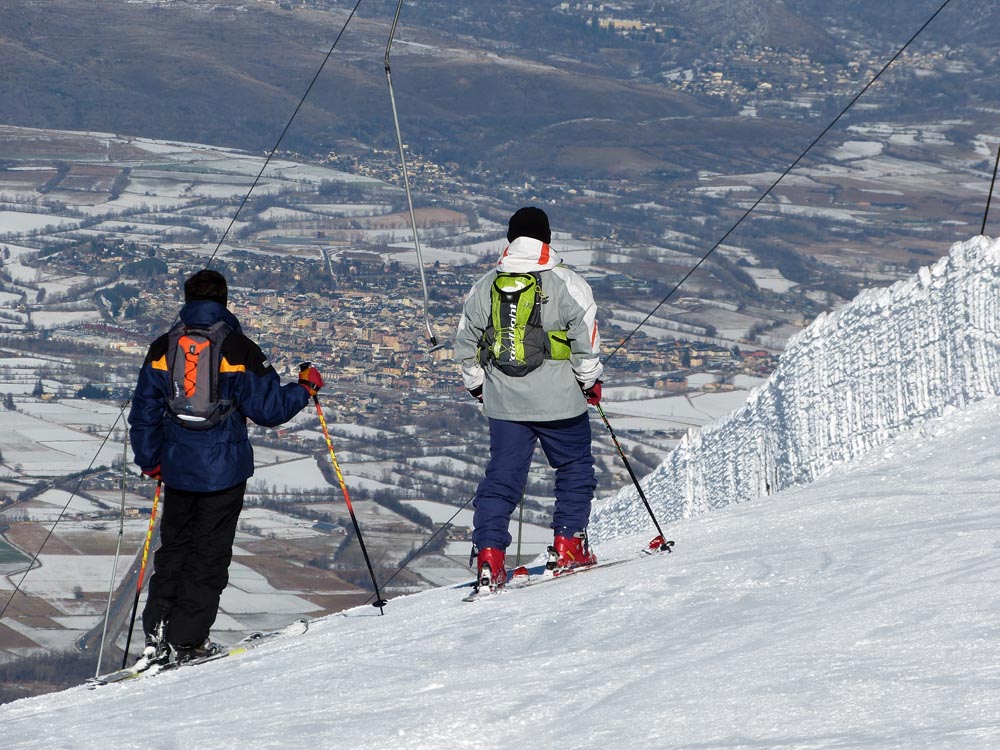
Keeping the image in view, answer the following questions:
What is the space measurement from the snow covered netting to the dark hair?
4.26 metres

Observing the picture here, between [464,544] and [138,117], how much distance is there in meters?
120

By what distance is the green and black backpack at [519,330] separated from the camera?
455cm

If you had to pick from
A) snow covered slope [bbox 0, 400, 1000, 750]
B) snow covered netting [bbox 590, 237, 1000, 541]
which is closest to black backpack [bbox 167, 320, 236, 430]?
snow covered slope [bbox 0, 400, 1000, 750]

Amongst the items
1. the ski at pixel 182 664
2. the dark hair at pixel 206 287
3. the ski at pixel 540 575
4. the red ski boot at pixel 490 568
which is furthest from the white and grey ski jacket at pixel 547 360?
the ski at pixel 182 664

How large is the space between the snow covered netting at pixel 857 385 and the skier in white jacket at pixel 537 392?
9.58ft

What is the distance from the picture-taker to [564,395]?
4.68 meters

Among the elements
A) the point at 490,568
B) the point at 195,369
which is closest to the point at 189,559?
the point at 195,369

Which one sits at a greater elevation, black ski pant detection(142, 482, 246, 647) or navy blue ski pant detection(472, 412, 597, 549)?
navy blue ski pant detection(472, 412, 597, 549)

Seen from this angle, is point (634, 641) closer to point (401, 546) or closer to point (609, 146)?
point (401, 546)

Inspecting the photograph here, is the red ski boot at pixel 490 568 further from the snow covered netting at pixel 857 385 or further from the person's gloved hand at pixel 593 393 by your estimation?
the snow covered netting at pixel 857 385

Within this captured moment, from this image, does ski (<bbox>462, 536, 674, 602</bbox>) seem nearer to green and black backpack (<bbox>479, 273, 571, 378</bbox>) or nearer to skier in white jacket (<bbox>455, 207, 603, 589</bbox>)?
skier in white jacket (<bbox>455, 207, 603, 589</bbox>)

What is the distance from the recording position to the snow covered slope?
2879 mm

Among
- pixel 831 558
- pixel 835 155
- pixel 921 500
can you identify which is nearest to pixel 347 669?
pixel 831 558

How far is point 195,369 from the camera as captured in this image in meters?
4.14
